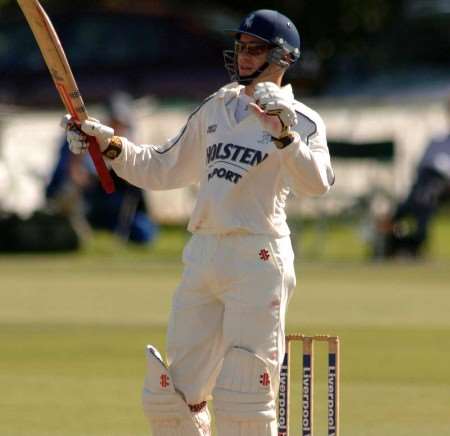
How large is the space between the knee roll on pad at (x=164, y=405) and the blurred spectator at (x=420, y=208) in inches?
446

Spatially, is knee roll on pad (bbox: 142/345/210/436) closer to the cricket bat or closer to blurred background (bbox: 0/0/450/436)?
the cricket bat

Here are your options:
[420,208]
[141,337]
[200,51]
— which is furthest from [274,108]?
[200,51]

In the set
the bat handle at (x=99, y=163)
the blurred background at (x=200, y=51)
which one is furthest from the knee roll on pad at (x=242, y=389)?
the blurred background at (x=200, y=51)

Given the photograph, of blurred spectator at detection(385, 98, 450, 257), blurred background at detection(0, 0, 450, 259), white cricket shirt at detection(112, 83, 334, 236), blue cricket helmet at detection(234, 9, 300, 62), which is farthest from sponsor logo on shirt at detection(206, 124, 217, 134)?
blurred background at detection(0, 0, 450, 259)

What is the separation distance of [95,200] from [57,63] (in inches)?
491

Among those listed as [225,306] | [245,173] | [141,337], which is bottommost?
[225,306]

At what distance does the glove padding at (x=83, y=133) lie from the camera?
628 centimetres

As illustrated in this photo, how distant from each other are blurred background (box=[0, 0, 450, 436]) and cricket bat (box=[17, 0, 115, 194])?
1.45m

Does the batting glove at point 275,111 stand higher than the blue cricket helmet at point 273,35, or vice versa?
the blue cricket helmet at point 273,35

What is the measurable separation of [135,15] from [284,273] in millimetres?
23609

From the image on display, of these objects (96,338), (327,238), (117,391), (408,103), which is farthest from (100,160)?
(408,103)

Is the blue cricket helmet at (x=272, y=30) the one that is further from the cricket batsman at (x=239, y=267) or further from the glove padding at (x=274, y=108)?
the glove padding at (x=274, y=108)

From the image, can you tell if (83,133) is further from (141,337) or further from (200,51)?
(200,51)

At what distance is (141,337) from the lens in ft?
35.2
